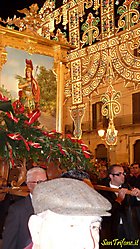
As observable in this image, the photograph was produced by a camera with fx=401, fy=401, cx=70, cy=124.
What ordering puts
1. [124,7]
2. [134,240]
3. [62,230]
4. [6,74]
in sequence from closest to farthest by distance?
[62,230] → [134,240] → [6,74] → [124,7]

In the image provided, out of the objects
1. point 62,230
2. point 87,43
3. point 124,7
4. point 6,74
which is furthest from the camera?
point 87,43

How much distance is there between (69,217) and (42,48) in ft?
21.7

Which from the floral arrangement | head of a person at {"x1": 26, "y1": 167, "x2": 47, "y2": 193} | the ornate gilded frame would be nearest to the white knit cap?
the floral arrangement

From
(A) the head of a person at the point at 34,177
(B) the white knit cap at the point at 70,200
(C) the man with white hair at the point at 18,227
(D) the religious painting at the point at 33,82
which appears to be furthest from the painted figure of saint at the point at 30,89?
(B) the white knit cap at the point at 70,200

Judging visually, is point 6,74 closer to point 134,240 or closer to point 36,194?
point 134,240

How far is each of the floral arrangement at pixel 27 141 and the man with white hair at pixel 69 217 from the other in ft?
6.41

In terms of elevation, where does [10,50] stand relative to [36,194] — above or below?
above

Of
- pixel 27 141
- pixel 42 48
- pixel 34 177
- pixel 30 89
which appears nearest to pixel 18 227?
pixel 34 177

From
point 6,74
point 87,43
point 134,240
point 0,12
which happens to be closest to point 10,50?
point 6,74

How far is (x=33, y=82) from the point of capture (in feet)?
23.2

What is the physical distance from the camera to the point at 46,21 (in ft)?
30.5

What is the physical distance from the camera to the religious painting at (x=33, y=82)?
6.98 meters

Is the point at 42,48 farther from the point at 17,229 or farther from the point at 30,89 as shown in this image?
the point at 17,229

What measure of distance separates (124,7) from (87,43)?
45.4 inches
